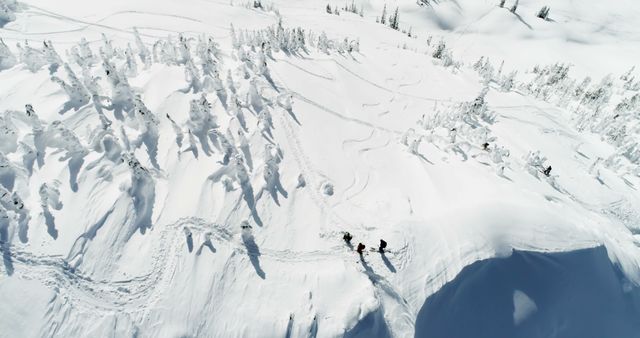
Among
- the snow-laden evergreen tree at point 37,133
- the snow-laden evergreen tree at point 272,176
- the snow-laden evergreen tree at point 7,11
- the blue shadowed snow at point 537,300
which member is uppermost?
the snow-laden evergreen tree at point 7,11

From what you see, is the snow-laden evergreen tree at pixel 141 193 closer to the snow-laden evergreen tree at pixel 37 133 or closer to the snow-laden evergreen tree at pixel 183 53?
the snow-laden evergreen tree at pixel 37 133

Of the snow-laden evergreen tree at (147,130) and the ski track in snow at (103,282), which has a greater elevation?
the snow-laden evergreen tree at (147,130)

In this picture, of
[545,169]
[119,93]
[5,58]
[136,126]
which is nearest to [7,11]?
[5,58]

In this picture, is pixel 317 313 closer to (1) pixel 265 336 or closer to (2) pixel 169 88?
(1) pixel 265 336

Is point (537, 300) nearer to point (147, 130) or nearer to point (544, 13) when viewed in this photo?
point (147, 130)

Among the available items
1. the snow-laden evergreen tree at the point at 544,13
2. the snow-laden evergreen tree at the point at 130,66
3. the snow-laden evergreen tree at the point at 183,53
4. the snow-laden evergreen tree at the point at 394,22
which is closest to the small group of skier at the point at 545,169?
the snow-laden evergreen tree at the point at 183,53

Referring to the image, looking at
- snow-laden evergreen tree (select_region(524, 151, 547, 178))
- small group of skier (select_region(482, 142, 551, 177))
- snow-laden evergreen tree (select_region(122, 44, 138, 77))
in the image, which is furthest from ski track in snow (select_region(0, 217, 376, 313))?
snow-laden evergreen tree (select_region(524, 151, 547, 178))

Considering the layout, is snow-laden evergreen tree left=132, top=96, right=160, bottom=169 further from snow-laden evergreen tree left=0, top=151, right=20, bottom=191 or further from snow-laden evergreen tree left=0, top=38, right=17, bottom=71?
snow-laden evergreen tree left=0, top=38, right=17, bottom=71
